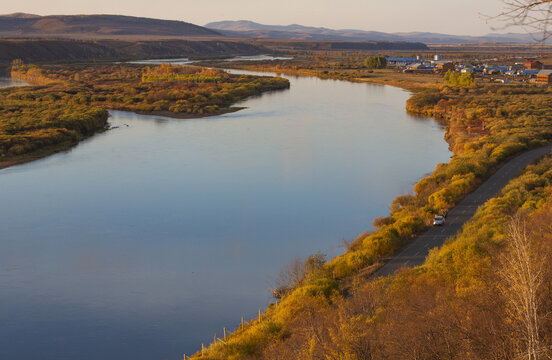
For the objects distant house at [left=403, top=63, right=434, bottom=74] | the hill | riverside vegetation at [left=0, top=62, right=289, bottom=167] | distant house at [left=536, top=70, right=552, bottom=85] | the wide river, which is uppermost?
the hill

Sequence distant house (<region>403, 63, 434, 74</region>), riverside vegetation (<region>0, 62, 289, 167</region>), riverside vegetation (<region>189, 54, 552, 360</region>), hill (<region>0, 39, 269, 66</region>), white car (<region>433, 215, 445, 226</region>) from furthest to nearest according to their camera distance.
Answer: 1. hill (<region>0, 39, 269, 66</region>)
2. distant house (<region>403, 63, 434, 74</region>)
3. riverside vegetation (<region>0, 62, 289, 167</region>)
4. white car (<region>433, 215, 445, 226</region>)
5. riverside vegetation (<region>189, 54, 552, 360</region>)

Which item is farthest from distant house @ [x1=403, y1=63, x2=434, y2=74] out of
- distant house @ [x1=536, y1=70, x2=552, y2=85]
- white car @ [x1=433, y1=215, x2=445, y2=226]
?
white car @ [x1=433, y1=215, x2=445, y2=226]

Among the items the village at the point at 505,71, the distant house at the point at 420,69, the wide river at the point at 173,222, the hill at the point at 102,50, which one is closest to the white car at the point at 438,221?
the wide river at the point at 173,222

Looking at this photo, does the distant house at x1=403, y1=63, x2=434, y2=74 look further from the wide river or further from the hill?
the hill

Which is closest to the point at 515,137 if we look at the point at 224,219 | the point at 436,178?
the point at 436,178

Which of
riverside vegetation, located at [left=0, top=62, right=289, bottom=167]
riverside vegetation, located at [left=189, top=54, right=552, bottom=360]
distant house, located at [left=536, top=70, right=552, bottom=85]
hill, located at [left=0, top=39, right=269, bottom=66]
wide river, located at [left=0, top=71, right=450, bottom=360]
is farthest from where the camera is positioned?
hill, located at [left=0, top=39, right=269, bottom=66]

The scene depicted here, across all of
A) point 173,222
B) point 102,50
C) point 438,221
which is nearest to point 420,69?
point 102,50
